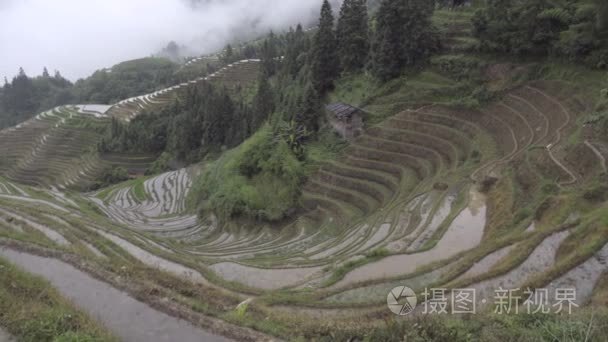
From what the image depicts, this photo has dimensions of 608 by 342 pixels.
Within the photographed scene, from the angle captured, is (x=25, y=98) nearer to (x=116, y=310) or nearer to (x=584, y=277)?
(x=116, y=310)

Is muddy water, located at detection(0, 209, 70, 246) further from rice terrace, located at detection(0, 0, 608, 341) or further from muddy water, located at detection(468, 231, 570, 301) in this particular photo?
muddy water, located at detection(468, 231, 570, 301)

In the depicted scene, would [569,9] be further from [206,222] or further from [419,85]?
[206,222]

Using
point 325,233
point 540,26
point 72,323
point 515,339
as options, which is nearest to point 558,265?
point 515,339

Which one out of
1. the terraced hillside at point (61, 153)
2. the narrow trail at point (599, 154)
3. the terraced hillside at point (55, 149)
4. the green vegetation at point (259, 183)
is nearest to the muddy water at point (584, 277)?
the narrow trail at point (599, 154)

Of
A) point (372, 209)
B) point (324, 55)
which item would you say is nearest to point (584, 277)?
point (372, 209)

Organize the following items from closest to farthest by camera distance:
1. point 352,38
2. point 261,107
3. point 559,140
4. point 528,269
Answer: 1. point 528,269
2. point 559,140
3. point 352,38
4. point 261,107
